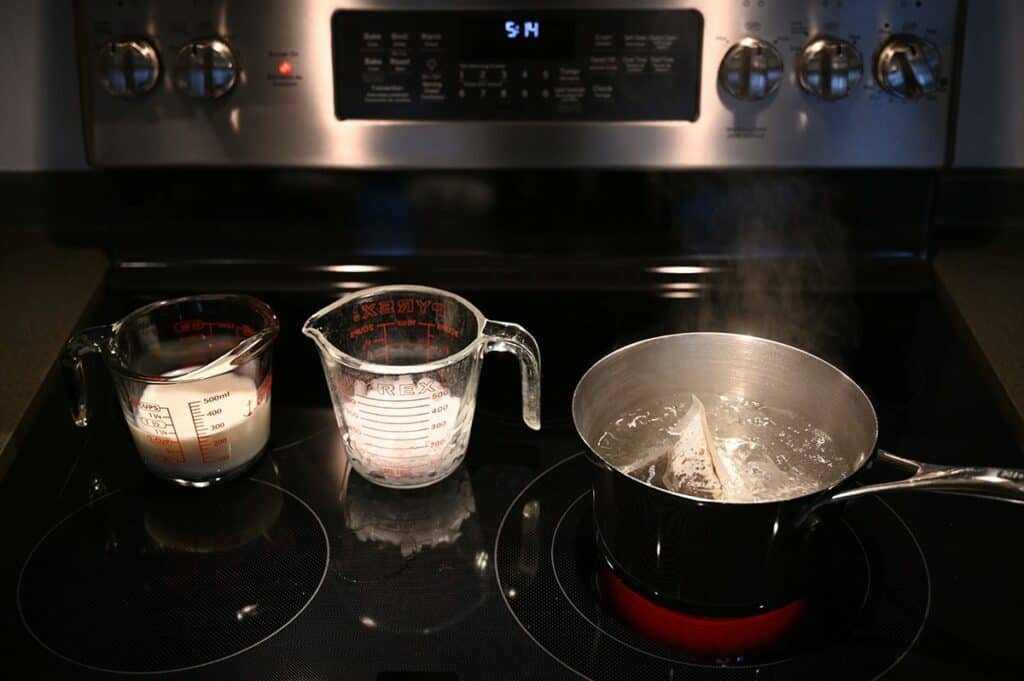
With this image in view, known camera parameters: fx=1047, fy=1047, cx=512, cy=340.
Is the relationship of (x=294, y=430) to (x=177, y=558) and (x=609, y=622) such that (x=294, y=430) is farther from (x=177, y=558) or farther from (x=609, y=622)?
(x=609, y=622)

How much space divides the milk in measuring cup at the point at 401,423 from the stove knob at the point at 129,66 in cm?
38

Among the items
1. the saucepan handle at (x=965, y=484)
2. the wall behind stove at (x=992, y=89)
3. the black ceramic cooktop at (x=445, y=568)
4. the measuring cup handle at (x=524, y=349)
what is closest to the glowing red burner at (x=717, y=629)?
the black ceramic cooktop at (x=445, y=568)

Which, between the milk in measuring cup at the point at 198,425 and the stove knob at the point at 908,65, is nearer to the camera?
the milk in measuring cup at the point at 198,425

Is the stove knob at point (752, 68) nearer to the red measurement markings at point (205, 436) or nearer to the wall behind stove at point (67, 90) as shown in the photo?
the wall behind stove at point (67, 90)

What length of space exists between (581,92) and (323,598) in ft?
1.73

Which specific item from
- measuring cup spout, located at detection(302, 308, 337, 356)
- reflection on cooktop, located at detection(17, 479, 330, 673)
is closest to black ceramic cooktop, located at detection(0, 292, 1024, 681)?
reflection on cooktop, located at detection(17, 479, 330, 673)

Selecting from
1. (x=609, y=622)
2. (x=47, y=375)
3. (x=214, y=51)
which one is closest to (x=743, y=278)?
(x=609, y=622)

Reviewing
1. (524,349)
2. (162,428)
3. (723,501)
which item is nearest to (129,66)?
(162,428)

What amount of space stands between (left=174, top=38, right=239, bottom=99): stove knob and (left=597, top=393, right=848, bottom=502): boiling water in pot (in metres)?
0.49

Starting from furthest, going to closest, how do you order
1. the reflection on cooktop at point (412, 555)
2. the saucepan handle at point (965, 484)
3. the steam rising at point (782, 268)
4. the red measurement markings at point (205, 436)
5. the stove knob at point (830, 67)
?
the steam rising at point (782, 268)
the stove knob at point (830, 67)
the red measurement markings at point (205, 436)
the reflection on cooktop at point (412, 555)
the saucepan handle at point (965, 484)

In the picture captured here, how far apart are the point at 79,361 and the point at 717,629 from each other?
55 cm

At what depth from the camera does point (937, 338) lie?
1.05 metres

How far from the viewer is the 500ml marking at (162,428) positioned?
0.85 metres

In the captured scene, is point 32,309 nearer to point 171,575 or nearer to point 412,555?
point 171,575
